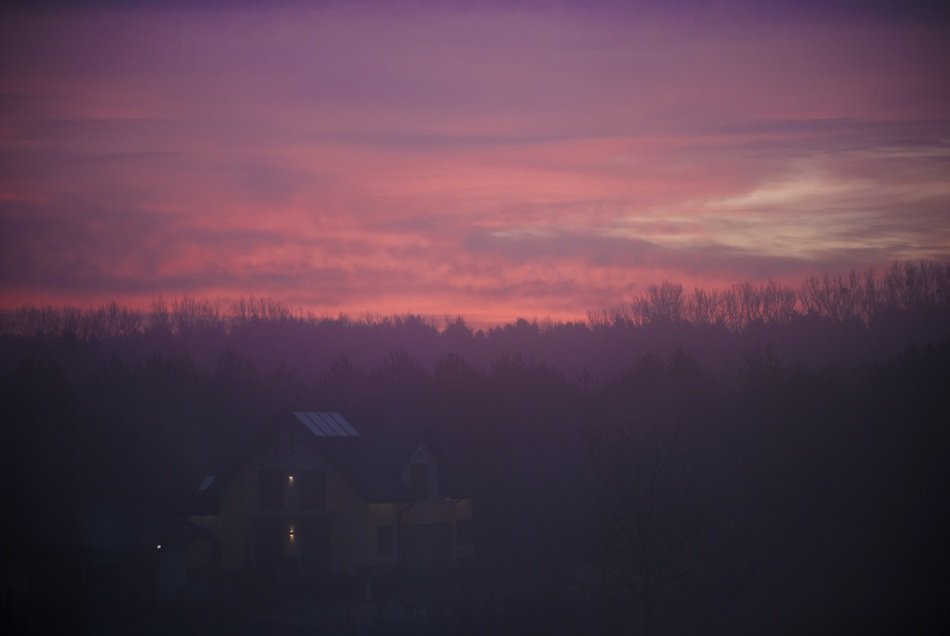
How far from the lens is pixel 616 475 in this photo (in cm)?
2295

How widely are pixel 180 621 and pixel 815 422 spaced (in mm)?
31702

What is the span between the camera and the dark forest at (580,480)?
84.6 ft

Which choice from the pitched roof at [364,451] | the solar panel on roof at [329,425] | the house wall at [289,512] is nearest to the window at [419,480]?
the pitched roof at [364,451]

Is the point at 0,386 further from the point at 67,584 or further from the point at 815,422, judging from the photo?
the point at 815,422

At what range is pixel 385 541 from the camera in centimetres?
4153

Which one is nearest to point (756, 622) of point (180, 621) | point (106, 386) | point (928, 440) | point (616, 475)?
point (616, 475)

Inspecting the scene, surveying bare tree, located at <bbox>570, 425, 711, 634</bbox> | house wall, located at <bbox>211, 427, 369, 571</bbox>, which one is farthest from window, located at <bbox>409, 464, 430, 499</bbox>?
bare tree, located at <bbox>570, 425, 711, 634</bbox>

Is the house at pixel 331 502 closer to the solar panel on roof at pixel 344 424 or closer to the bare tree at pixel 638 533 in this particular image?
the solar panel on roof at pixel 344 424

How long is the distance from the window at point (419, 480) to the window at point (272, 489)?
213 inches

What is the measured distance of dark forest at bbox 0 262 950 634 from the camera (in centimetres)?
2580

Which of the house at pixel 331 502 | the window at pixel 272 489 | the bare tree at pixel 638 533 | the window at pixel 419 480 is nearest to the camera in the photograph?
the bare tree at pixel 638 533

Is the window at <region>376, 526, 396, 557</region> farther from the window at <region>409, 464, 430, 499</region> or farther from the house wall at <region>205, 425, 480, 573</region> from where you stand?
the window at <region>409, 464, 430, 499</region>

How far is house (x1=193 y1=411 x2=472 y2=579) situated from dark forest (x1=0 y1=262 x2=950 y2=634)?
60.5 inches

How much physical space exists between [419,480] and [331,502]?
3.99 metres
